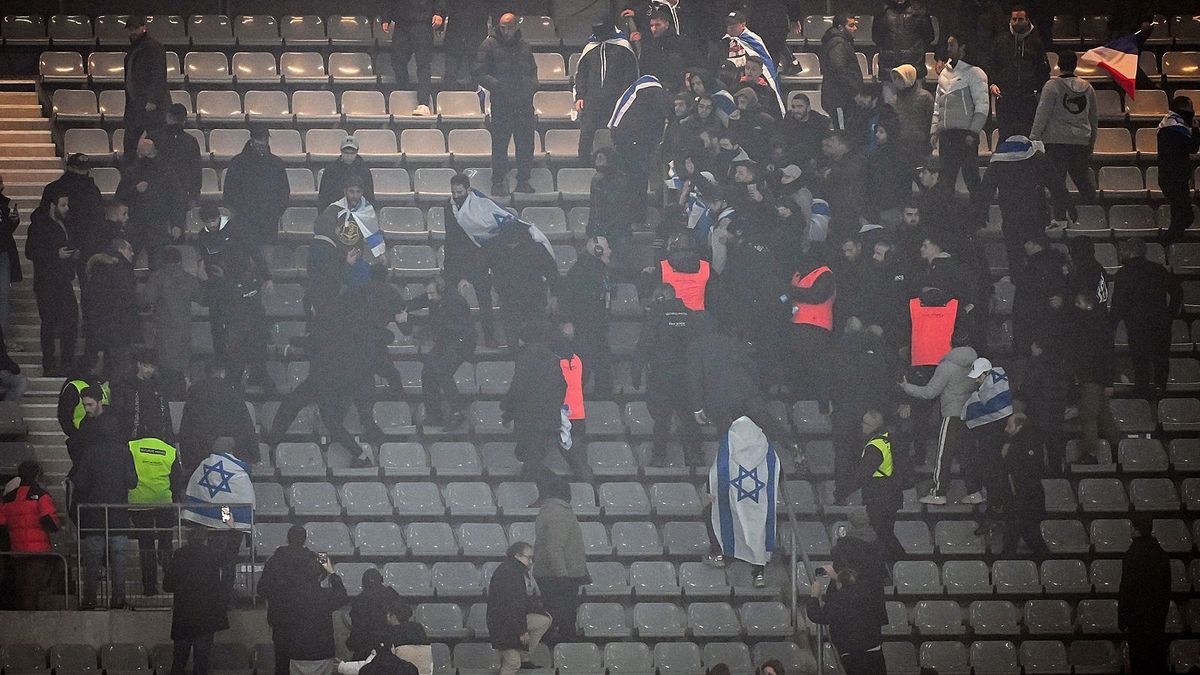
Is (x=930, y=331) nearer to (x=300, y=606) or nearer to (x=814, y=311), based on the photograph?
(x=814, y=311)

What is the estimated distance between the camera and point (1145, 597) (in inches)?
556

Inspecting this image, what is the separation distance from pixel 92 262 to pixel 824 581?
6.91m

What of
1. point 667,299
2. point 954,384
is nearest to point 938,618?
point 954,384

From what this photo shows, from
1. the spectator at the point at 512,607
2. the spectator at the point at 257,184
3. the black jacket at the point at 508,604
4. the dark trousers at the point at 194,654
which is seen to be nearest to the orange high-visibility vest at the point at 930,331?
the spectator at the point at 512,607

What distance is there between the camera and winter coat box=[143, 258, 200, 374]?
16.2m

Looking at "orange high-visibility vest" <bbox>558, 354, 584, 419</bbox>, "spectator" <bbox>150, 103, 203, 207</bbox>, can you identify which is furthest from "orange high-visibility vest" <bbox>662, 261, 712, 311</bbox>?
"spectator" <bbox>150, 103, 203, 207</bbox>

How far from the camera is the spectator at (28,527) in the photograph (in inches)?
563

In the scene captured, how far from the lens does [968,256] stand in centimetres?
1670

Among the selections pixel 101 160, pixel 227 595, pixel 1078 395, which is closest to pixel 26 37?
pixel 101 160

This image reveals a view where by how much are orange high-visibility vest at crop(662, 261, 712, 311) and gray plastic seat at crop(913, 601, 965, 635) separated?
3200mm

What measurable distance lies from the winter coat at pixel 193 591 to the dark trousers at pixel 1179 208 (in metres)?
9.87

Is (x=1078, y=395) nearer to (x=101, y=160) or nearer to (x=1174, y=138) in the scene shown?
(x=1174, y=138)

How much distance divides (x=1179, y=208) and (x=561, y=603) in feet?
25.7

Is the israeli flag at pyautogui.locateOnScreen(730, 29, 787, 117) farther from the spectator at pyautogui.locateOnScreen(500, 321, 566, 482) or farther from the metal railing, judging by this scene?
the metal railing
